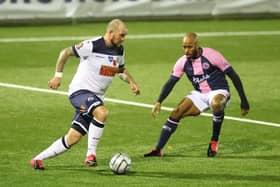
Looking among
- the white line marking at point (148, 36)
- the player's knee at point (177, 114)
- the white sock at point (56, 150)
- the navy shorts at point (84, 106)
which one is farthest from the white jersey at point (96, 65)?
the white line marking at point (148, 36)

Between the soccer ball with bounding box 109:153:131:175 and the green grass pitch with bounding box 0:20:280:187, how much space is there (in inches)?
4.5

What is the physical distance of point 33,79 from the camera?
21.9 meters

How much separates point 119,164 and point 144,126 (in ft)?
12.9

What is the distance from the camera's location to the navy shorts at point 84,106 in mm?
13594

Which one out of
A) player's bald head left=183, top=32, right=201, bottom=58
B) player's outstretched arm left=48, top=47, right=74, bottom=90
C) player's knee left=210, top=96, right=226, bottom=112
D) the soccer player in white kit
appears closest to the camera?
player's outstretched arm left=48, top=47, right=74, bottom=90

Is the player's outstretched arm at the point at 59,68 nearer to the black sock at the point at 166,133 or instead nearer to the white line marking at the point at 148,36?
the black sock at the point at 166,133

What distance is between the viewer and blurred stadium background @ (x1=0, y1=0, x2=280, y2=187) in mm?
13609

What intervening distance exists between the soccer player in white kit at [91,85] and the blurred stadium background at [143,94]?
35 cm

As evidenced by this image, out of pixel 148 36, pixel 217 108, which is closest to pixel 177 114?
pixel 217 108

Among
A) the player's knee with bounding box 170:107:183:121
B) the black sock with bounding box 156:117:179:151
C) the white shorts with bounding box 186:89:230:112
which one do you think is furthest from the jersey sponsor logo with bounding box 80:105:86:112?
the white shorts with bounding box 186:89:230:112

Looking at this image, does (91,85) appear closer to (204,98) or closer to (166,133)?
(166,133)

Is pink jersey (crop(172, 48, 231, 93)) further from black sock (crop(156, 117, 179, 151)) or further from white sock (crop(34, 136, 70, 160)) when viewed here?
white sock (crop(34, 136, 70, 160))

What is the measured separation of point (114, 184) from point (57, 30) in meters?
16.9

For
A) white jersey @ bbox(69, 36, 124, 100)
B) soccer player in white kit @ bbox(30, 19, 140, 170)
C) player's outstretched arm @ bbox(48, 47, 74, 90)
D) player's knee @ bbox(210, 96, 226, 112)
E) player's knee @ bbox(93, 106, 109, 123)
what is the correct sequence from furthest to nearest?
player's knee @ bbox(210, 96, 226, 112)
white jersey @ bbox(69, 36, 124, 100)
soccer player in white kit @ bbox(30, 19, 140, 170)
player's knee @ bbox(93, 106, 109, 123)
player's outstretched arm @ bbox(48, 47, 74, 90)
